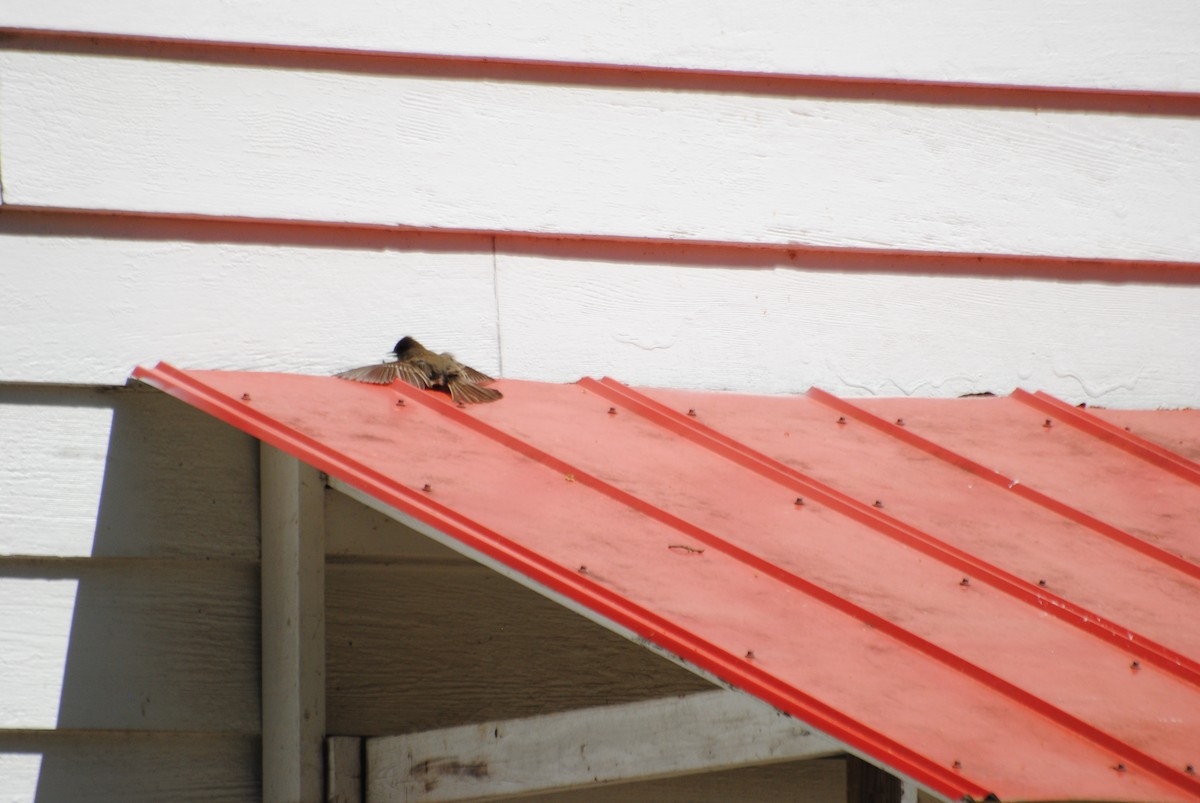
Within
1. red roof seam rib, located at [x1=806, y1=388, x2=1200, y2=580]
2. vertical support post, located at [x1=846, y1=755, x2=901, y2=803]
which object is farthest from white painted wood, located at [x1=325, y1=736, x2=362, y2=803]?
red roof seam rib, located at [x1=806, y1=388, x2=1200, y2=580]

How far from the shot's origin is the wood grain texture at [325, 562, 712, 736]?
280 centimetres

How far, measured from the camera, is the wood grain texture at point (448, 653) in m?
2.80

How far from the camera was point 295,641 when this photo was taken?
2.68 metres

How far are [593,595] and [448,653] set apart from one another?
1.00m

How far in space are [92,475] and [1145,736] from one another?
1.99m

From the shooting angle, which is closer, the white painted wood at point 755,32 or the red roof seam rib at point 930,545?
the red roof seam rib at point 930,545

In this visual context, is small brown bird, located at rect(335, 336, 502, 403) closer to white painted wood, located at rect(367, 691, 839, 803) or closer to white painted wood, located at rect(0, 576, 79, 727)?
white painted wood, located at rect(367, 691, 839, 803)

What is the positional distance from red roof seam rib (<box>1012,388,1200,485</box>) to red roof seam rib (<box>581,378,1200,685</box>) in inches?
27.3

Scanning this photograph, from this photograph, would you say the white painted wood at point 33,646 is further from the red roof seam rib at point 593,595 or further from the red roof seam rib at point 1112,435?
the red roof seam rib at point 1112,435

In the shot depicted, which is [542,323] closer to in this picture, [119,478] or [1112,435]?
[119,478]

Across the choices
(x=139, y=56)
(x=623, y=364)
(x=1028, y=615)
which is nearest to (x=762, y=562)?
(x=1028, y=615)

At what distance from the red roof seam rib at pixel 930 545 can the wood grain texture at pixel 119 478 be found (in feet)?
2.62

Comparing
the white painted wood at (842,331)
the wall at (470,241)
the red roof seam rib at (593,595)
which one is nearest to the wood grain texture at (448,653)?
the wall at (470,241)

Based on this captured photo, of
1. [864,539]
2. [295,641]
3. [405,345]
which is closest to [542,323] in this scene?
[405,345]
